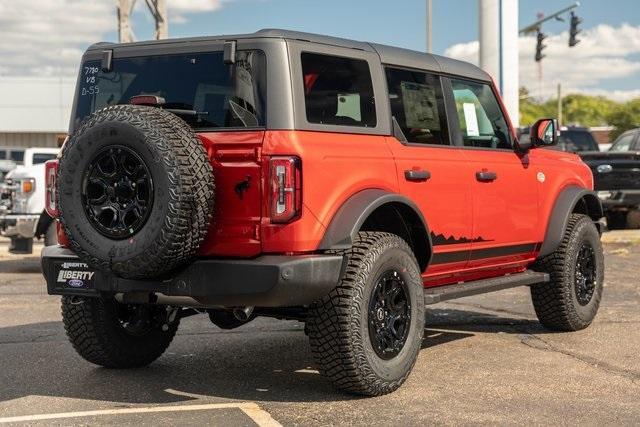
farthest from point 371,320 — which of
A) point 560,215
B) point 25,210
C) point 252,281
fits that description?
point 25,210

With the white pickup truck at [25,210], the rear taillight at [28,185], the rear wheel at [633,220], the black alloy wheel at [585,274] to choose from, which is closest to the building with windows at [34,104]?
the rear wheel at [633,220]

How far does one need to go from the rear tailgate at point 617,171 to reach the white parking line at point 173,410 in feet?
41.9

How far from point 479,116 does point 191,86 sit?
2475mm

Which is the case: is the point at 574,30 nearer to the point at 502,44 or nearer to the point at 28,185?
the point at 502,44

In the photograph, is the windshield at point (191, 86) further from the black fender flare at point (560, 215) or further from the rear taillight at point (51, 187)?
the black fender flare at point (560, 215)

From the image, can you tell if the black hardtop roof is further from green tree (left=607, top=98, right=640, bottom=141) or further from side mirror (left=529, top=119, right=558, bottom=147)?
green tree (left=607, top=98, right=640, bottom=141)

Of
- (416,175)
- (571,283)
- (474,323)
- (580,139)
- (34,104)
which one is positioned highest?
(34,104)

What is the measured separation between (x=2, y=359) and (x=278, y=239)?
2.80 m

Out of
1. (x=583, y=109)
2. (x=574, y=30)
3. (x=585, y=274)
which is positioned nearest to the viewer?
(x=585, y=274)

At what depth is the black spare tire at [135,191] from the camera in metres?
5.14

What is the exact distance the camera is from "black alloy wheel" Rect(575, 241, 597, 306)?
26.6 ft

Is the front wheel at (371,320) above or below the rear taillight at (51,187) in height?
below

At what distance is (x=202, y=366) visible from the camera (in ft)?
22.2

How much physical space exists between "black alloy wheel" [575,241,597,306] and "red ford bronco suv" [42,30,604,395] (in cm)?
147
